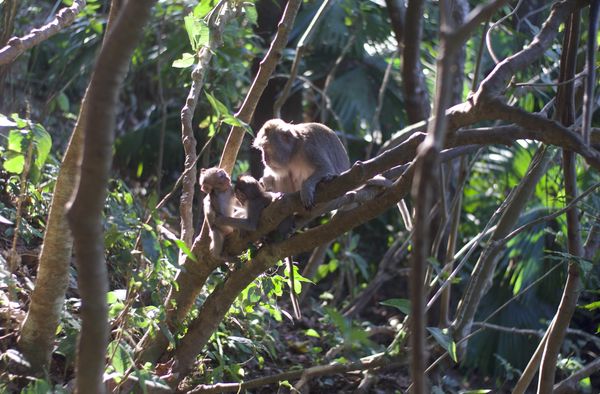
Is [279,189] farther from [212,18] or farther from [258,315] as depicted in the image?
[212,18]

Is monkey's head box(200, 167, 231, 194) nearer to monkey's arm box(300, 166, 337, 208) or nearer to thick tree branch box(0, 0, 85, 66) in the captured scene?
monkey's arm box(300, 166, 337, 208)

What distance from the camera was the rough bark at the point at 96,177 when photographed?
2.28 m

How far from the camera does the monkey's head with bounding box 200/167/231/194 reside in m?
4.89

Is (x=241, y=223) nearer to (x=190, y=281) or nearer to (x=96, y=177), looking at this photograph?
(x=190, y=281)

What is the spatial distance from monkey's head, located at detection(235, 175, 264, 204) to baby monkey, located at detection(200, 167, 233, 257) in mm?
102

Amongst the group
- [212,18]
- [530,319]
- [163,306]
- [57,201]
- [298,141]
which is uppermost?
[212,18]

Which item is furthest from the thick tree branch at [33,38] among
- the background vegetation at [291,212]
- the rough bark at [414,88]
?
the rough bark at [414,88]

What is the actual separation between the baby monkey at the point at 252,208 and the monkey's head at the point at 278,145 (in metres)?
0.30

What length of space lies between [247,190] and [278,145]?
54cm

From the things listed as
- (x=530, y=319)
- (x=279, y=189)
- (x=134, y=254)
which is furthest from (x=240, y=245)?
(x=530, y=319)

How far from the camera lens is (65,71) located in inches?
326

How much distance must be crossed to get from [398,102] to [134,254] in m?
5.37

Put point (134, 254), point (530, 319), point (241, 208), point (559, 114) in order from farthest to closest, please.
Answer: point (530, 319) < point (241, 208) < point (559, 114) < point (134, 254)

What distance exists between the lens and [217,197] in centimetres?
501
